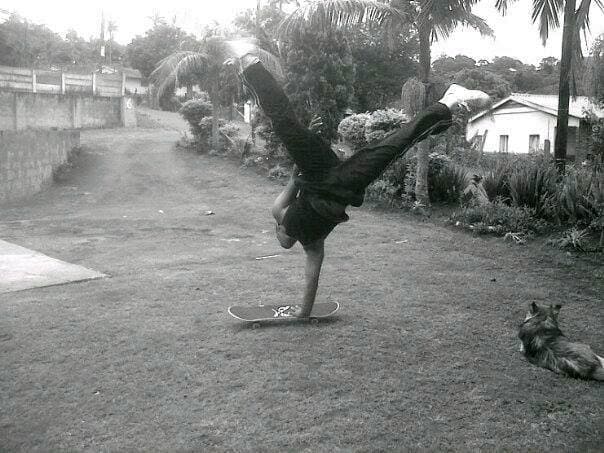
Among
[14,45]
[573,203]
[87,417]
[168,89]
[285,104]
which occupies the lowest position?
[87,417]

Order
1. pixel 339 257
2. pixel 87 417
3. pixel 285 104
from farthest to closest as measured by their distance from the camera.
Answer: pixel 339 257 → pixel 285 104 → pixel 87 417

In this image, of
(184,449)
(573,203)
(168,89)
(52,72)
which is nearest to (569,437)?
(184,449)

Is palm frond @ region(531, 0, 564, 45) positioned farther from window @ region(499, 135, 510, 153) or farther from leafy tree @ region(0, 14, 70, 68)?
leafy tree @ region(0, 14, 70, 68)

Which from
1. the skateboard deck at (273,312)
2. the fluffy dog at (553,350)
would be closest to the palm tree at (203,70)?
the skateboard deck at (273,312)

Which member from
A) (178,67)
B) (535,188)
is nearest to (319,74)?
(178,67)

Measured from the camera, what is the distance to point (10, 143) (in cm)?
1398

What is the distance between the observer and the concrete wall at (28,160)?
13953mm

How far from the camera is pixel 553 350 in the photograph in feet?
15.3

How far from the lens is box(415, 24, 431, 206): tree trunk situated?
11.5 meters

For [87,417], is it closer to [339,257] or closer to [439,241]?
[339,257]

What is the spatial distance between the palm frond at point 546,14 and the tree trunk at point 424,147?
2.42 metres

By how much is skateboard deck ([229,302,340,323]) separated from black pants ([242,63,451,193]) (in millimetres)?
1472

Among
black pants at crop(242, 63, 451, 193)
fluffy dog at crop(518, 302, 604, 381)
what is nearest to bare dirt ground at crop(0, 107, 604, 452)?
fluffy dog at crop(518, 302, 604, 381)

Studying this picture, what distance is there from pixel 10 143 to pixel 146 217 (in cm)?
424
